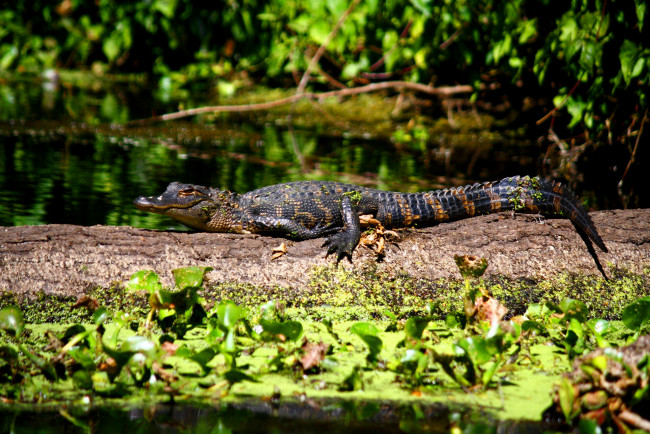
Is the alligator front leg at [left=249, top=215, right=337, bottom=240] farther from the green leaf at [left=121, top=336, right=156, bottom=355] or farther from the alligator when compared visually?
the green leaf at [left=121, top=336, right=156, bottom=355]

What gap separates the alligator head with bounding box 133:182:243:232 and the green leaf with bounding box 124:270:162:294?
42.2 inches

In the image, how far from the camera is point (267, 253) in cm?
373

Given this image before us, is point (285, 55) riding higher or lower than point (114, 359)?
higher

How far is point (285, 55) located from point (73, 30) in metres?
5.42

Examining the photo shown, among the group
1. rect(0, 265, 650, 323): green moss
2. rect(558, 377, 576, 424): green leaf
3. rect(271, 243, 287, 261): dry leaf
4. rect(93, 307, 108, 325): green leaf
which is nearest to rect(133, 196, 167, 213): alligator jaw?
rect(0, 265, 650, 323): green moss

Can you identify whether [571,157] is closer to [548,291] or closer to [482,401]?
[548,291]

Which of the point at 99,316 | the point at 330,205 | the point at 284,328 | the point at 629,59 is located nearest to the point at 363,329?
the point at 284,328

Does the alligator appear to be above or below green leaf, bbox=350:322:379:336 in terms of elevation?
above

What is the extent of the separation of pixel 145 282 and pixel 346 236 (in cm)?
123

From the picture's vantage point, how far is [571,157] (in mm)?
A: 7336

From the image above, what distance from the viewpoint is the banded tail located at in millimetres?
4262

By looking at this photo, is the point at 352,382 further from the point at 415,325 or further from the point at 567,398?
the point at 567,398

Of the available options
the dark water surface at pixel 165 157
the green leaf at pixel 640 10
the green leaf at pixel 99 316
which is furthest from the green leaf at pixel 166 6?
the green leaf at pixel 99 316

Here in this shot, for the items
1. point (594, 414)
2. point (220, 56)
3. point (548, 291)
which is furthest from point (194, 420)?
point (220, 56)
